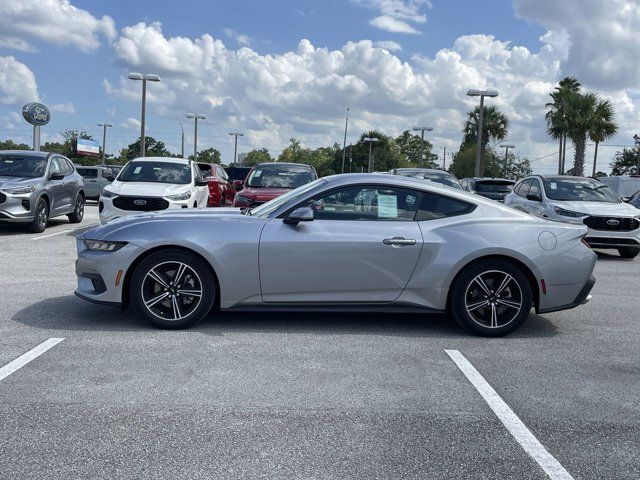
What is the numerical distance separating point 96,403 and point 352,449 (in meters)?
1.59

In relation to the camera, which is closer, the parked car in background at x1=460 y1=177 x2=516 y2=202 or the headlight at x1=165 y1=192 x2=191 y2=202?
the headlight at x1=165 y1=192 x2=191 y2=202

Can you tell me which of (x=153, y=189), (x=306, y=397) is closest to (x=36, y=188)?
(x=153, y=189)

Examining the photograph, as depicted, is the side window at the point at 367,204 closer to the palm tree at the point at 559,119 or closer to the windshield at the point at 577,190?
the windshield at the point at 577,190

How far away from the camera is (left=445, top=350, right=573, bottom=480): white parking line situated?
3174 millimetres

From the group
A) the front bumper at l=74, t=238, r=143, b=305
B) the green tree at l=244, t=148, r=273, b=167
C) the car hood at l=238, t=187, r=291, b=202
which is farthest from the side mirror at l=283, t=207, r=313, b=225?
the green tree at l=244, t=148, r=273, b=167

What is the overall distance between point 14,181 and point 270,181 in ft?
15.8

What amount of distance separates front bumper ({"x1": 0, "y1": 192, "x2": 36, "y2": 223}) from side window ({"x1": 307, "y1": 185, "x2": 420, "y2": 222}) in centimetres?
832

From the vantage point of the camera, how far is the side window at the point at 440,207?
18.8 feet

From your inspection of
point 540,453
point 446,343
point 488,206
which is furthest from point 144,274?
point 540,453

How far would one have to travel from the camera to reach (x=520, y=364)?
193 inches

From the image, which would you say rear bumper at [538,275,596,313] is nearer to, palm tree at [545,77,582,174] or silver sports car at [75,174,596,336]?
silver sports car at [75,174,596,336]

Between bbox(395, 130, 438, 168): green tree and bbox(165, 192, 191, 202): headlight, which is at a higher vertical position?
bbox(395, 130, 438, 168): green tree

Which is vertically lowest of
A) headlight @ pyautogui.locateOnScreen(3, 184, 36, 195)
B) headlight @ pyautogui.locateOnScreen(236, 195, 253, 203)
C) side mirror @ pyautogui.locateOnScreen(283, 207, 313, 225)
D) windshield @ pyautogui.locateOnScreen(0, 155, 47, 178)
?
headlight @ pyautogui.locateOnScreen(3, 184, 36, 195)

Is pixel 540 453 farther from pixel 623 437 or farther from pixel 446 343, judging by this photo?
pixel 446 343
